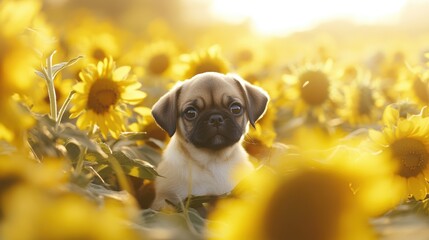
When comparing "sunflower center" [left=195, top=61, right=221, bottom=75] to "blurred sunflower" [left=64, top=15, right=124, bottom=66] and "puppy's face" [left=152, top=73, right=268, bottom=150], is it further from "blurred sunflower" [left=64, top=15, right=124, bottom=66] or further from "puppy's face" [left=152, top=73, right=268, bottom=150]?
"puppy's face" [left=152, top=73, right=268, bottom=150]

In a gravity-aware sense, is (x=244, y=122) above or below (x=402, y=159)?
above

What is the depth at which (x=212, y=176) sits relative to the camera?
3.98 m

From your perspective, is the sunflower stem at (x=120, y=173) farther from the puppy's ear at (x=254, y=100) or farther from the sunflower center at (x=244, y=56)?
the sunflower center at (x=244, y=56)

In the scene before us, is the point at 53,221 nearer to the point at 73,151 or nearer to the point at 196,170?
the point at 73,151

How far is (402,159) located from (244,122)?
152 centimetres

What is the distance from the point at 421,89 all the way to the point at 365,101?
123 centimetres

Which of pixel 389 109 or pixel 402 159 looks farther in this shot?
pixel 389 109

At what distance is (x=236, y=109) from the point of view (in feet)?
13.7

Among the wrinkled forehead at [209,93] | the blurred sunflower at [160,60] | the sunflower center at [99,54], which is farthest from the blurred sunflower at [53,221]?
the blurred sunflower at [160,60]

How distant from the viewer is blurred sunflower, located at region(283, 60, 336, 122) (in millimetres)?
5723

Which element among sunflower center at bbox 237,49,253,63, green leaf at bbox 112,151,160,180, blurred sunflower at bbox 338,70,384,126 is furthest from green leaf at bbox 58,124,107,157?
sunflower center at bbox 237,49,253,63

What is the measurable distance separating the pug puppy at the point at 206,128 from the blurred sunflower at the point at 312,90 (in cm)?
149

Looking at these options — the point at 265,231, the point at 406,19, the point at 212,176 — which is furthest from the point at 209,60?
the point at 406,19

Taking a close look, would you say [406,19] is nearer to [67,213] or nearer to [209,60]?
[209,60]
